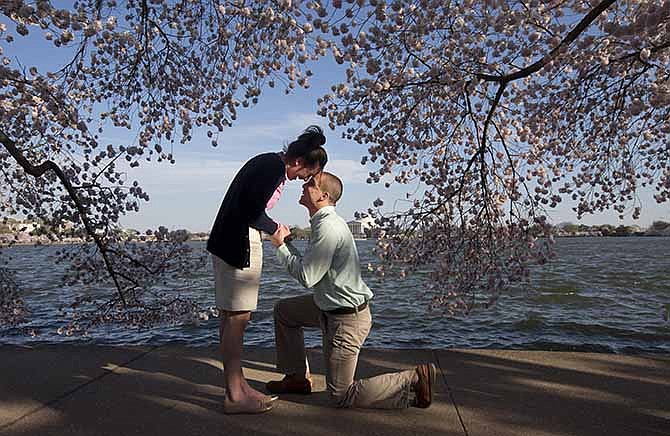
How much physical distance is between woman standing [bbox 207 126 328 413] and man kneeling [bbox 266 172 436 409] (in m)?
0.19

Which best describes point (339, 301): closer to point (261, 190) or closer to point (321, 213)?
point (321, 213)

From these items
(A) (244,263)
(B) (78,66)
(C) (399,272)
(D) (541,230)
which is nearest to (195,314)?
(C) (399,272)

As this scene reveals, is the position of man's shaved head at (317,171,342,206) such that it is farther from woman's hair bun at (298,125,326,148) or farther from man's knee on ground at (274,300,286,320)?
man's knee on ground at (274,300,286,320)

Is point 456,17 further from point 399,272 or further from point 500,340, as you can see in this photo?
point 500,340

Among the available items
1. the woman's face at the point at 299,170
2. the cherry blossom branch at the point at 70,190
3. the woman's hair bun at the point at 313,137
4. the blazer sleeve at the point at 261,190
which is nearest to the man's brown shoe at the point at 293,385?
the blazer sleeve at the point at 261,190

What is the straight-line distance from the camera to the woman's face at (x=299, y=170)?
3354 millimetres

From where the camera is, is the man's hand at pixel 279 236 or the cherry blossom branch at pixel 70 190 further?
the cherry blossom branch at pixel 70 190

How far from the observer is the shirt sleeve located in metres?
3.17

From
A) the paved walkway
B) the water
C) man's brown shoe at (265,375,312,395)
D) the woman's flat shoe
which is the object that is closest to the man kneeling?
the paved walkway

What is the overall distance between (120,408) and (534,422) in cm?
271

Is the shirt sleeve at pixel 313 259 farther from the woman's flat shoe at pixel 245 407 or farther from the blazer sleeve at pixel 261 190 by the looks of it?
the woman's flat shoe at pixel 245 407

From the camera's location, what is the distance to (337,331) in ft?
10.8

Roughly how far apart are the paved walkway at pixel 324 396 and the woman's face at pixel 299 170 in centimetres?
156

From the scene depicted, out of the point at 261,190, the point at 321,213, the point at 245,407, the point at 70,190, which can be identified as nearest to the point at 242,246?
the point at 261,190
